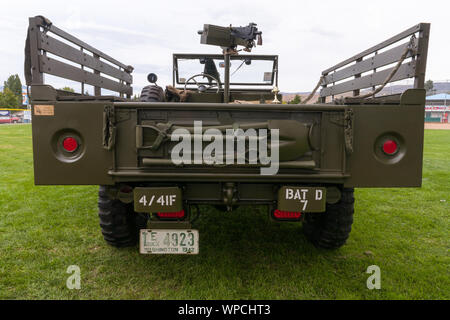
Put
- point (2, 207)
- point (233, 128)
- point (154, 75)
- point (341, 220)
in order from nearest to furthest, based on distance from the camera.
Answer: point (233, 128) < point (341, 220) < point (154, 75) < point (2, 207)

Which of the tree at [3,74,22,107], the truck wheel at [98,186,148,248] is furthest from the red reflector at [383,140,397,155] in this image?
the tree at [3,74,22,107]

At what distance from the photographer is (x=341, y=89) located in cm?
412

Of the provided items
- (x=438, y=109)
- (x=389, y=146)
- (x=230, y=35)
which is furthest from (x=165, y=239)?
(x=438, y=109)

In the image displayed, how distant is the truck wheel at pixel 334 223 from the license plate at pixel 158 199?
1.22m

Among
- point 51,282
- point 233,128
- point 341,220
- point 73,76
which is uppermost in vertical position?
point 73,76

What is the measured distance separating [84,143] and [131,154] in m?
0.32

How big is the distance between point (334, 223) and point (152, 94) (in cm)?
234

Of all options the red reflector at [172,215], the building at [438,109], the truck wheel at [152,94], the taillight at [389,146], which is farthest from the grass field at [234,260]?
the building at [438,109]

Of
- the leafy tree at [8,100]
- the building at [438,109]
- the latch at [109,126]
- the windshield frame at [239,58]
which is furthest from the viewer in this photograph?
the building at [438,109]

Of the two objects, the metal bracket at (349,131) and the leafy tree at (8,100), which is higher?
the leafy tree at (8,100)

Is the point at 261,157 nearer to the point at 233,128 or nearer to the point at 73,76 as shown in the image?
the point at 233,128

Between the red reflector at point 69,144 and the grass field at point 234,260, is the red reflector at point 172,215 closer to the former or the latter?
the grass field at point 234,260

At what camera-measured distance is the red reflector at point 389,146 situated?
2230 millimetres

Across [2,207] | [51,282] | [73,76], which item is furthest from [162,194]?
[2,207]
